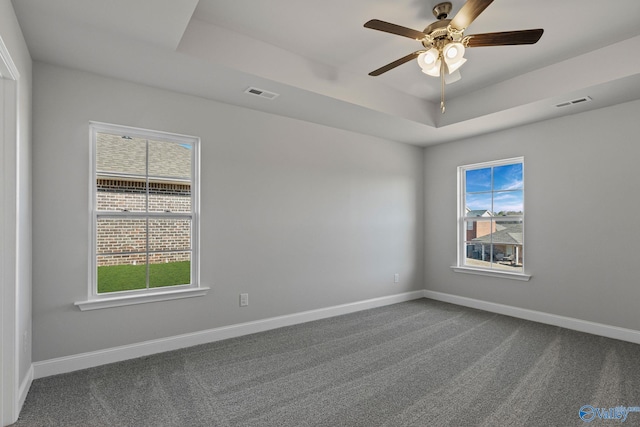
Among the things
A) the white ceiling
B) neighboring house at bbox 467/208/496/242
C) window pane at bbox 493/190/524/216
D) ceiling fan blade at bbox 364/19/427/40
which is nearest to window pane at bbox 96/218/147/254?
the white ceiling

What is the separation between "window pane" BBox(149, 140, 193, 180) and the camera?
3109mm

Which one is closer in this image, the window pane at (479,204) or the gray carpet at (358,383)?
the gray carpet at (358,383)

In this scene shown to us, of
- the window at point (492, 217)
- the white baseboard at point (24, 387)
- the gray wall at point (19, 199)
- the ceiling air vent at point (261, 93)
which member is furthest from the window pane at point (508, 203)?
the white baseboard at point (24, 387)

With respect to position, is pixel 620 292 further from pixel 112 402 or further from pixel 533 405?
pixel 112 402

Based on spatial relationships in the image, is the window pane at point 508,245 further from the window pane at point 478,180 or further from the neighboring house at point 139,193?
the neighboring house at point 139,193

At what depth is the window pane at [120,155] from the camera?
2.86 m

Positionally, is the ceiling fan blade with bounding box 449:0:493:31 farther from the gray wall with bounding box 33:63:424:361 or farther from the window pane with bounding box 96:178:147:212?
the window pane with bounding box 96:178:147:212

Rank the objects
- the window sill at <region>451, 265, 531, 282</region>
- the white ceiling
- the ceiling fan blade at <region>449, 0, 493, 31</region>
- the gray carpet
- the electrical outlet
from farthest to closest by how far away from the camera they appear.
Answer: the window sill at <region>451, 265, 531, 282</region> → the electrical outlet → the white ceiling → the gray carpet → the ceiling fan blade at <region>449, 0, 493, 31</region>

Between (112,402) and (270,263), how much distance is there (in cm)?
187

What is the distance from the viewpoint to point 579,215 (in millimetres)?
3678

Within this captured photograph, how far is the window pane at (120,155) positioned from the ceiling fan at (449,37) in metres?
2.27

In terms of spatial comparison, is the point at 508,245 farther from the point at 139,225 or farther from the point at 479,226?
the point at 139,225

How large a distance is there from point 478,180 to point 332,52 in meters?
2.95

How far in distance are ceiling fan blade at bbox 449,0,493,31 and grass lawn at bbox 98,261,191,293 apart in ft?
9.99
